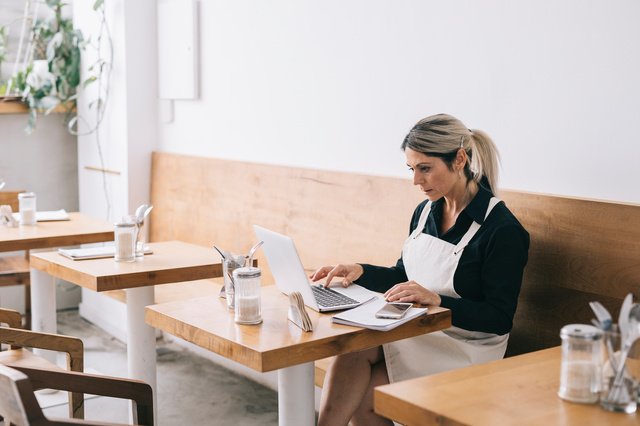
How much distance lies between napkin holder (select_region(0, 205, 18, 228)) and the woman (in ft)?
6.02

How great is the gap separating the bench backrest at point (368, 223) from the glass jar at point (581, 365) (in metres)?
0.97

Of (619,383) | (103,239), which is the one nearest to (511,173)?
(619,383)

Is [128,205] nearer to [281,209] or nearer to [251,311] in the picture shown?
[281,209]

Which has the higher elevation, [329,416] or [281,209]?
[281,209]

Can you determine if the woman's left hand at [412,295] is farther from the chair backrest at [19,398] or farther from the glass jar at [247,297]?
the chair backrest at [19,398]

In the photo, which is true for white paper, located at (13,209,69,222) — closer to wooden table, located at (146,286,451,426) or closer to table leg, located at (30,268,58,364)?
table leg, located at (30,268,58,364)

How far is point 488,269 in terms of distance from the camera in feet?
8.66

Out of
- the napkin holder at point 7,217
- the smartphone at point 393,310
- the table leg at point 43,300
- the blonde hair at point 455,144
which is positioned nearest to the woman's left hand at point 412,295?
the smartphone at point 393,310

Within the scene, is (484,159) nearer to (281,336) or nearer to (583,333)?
(281,336)

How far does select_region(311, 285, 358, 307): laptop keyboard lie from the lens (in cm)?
250

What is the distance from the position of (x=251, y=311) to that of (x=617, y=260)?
3.65ft

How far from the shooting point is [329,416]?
268 centimetres

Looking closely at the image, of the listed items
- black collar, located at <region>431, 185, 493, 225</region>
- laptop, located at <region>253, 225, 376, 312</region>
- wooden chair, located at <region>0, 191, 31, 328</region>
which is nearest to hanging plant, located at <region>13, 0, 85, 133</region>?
wooden chair, located at <region>0, 191, 31, 328</region>

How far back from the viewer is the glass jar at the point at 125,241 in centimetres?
323
